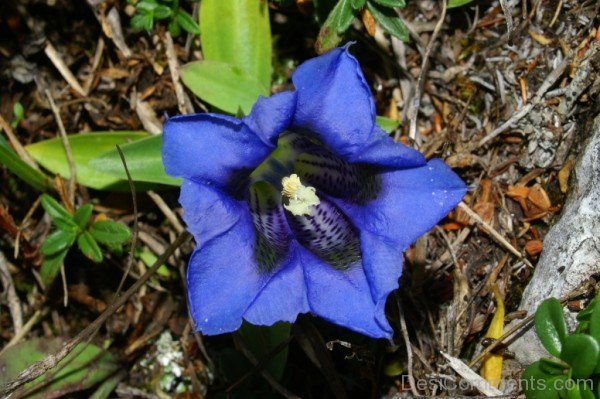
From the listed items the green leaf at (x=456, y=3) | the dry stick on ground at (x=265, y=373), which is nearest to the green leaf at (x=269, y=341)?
the dry stick on ground at (x=265, y=373)

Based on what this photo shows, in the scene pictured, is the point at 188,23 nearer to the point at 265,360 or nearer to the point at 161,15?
the point at 161,15

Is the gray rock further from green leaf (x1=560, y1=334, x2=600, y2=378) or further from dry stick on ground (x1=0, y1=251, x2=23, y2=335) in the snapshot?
dry stick on ground (x1=0, y1=251, x2=23, y2=335)

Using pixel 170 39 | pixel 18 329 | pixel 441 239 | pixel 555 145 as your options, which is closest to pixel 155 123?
pixel 170 39

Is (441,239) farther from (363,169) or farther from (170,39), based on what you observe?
(170,39)

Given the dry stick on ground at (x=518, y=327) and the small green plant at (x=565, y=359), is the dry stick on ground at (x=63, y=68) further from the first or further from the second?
the small green plant at (x=565, y=359)

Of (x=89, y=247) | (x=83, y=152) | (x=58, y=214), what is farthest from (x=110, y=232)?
(x=83, y=152)
